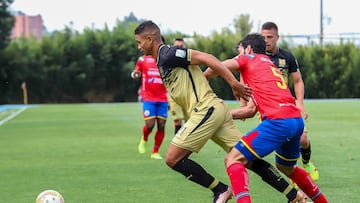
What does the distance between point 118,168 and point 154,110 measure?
2.65 m

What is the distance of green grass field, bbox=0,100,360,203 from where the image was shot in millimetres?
9211

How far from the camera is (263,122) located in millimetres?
7219

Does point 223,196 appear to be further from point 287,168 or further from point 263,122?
point 263,122

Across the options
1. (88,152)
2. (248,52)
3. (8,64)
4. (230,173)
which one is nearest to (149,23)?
(248,52)

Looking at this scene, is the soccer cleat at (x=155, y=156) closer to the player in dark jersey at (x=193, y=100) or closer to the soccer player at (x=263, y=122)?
the player in dark jersey at (x=193, y=100)

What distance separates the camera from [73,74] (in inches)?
1933

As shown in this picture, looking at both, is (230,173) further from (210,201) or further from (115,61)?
(115,61)

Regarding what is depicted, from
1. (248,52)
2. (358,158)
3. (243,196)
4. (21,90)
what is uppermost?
(248,52)

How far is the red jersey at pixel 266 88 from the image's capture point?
23.7ft

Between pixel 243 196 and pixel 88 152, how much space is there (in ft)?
26.8

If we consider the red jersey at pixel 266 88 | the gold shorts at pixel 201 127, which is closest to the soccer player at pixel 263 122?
the red jersey at pixel 266 88

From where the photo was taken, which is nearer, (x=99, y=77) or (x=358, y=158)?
(x=358, y=158)

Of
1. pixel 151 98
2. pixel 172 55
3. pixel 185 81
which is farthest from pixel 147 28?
pixel 151 98

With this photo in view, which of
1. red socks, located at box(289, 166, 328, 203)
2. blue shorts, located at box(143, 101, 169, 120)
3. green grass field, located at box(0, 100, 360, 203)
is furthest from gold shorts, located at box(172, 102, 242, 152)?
blue shorts, located at box(143, 101, 169, 120)
